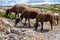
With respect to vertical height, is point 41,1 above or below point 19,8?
below

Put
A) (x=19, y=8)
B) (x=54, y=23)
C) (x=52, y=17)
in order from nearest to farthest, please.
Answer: (x=52, y=17), (x=54, y=23), (x=19, y=8)

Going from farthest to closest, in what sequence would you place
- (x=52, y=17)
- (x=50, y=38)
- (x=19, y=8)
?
(x=19, y=8), (x=52, y=17), (x=50, y=38)

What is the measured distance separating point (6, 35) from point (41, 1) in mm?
75549

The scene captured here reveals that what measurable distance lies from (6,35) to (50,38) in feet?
11.0

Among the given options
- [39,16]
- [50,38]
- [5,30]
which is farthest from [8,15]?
[50,38]

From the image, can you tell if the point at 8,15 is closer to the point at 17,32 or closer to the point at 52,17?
the point at 52,17

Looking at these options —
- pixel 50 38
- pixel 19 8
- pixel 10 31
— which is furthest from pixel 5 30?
pixel 19 8

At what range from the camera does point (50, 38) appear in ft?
70.9

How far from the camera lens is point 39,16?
27.0 m

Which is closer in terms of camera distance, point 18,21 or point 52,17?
point 52,17

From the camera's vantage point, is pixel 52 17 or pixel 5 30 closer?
pixel 5 30

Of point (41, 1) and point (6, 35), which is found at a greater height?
point (6, 35)

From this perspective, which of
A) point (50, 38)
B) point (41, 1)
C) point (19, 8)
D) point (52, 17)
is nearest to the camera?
point (50, 38)

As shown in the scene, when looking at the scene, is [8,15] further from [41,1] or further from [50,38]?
[41,1]
